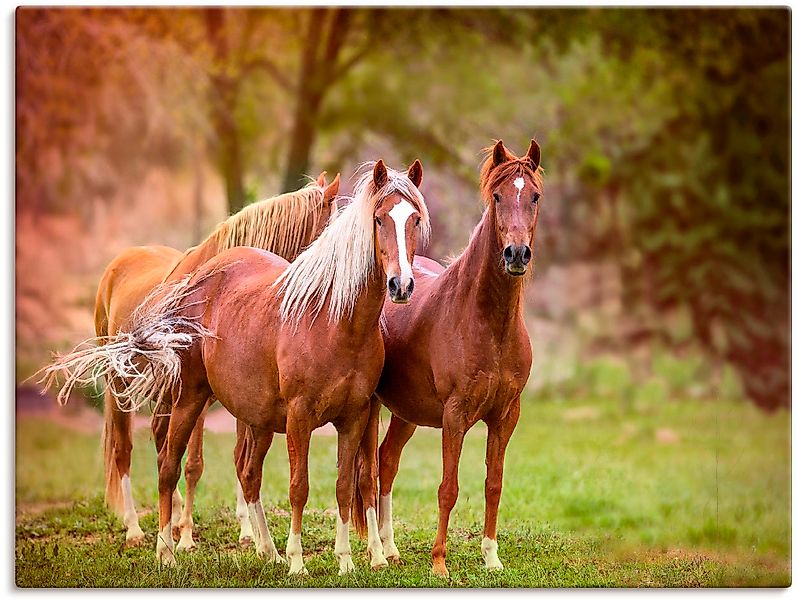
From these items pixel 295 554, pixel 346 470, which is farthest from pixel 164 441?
pixel 346 470

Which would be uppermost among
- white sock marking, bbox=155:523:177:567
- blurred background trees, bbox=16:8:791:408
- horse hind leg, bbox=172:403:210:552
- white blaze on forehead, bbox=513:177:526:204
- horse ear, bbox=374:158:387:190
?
blurred background trees, bbox=16:8:791:408

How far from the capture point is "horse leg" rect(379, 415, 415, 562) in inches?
208

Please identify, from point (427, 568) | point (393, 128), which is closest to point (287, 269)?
point (427, 568)

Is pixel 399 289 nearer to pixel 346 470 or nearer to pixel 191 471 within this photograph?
pixel 346 470

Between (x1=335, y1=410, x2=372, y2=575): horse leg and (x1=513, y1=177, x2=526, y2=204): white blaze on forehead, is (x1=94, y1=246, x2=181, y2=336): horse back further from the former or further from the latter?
(x1=513, y1=177, x2=526, y2=204): white blaze on forehead

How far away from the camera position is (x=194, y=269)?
573 centimetres

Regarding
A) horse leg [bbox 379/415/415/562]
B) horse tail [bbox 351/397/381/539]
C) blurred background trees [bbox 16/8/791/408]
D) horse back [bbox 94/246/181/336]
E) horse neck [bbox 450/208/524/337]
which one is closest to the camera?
horse neck [bbox 450/208/524/337]

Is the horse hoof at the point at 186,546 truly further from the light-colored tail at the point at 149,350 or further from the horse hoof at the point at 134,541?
the light-colored tail at the point at 149,350

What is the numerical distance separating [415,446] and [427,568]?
415 cm

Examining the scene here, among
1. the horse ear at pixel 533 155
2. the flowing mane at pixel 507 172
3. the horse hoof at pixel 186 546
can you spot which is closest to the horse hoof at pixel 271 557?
the horse hoof at pixel 186 546

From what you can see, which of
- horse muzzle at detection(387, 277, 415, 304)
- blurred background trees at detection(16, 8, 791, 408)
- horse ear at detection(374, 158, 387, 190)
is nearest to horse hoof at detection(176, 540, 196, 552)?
horse muzzle at detection(387, 277, 415, 304)

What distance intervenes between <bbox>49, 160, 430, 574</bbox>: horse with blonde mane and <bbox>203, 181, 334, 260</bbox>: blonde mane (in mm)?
348

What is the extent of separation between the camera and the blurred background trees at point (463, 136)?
34.1ft

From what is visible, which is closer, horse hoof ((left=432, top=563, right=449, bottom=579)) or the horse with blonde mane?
the horse with blonde mane
